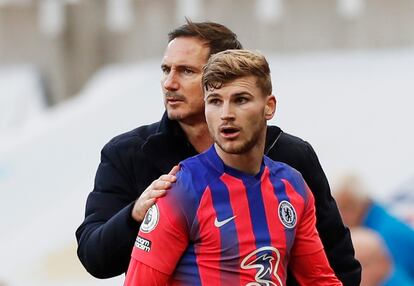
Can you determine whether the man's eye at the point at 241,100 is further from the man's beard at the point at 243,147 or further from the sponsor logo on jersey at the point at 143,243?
the sponsor logo on jersey at the point at 143,243

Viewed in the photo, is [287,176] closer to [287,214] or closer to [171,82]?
[287,214]

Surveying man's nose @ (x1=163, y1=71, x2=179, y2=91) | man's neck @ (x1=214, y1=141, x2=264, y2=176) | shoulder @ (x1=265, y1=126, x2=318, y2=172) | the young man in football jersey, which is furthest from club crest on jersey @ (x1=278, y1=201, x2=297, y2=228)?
man's nose @ (x1=163, y1=71, x2=179, y2=91)

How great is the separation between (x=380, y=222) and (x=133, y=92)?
9.37 ft

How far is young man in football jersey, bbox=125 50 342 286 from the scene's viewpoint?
3672 mm

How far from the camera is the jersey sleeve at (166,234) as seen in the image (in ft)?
12.0

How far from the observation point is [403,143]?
8.52 m

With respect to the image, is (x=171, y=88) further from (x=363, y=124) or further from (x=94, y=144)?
(x=94, y=144)

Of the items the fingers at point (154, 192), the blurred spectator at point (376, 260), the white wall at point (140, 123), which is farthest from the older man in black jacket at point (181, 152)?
the white wall at point (140, 123)

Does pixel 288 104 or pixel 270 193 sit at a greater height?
pixel 270 193

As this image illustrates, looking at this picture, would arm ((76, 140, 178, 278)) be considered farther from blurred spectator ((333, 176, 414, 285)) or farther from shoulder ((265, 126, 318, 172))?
blurred spectator ((333, 176, 414, 285))

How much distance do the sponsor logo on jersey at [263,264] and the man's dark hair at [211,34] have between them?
770mm

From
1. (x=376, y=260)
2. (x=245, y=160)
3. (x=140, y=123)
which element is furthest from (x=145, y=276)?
(x=140, y=123)

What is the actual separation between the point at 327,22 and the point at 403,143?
354 centimetres

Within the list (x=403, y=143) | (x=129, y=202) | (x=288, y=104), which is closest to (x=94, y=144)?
(x=288, y=104)
